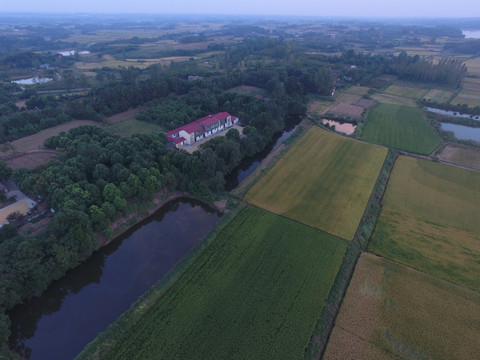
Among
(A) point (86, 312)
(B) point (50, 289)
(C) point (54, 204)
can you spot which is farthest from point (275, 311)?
(C) point (54, 204)

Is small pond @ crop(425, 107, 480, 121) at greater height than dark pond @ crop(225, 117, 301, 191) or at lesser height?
greater

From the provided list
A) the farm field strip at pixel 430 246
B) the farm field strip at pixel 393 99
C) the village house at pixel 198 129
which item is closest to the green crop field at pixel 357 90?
the farm field strip at pixel 393 99

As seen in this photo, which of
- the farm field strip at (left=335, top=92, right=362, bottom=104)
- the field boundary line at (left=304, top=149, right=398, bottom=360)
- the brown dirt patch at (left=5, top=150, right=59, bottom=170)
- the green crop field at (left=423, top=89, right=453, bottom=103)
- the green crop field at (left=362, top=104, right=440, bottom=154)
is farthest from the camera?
the farm field strip at (left=335, top=92, right=362, bottom=104)

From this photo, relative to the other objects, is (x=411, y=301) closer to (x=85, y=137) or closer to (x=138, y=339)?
(x=138, y=339)

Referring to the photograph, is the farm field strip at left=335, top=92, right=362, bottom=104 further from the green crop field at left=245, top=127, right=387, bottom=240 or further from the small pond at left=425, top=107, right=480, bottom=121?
the green crop field at left=245, top=127, right=387, bottom=240

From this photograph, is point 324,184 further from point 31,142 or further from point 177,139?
point 31,142

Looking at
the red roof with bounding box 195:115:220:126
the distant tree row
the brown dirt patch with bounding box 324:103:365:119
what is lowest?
the brown dirt patch with bounding box 324:103:365:119

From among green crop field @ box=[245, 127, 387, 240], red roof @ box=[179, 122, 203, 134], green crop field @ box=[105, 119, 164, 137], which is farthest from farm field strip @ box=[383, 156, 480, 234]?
green crop field @ box=[105, 119, 164, 137]
